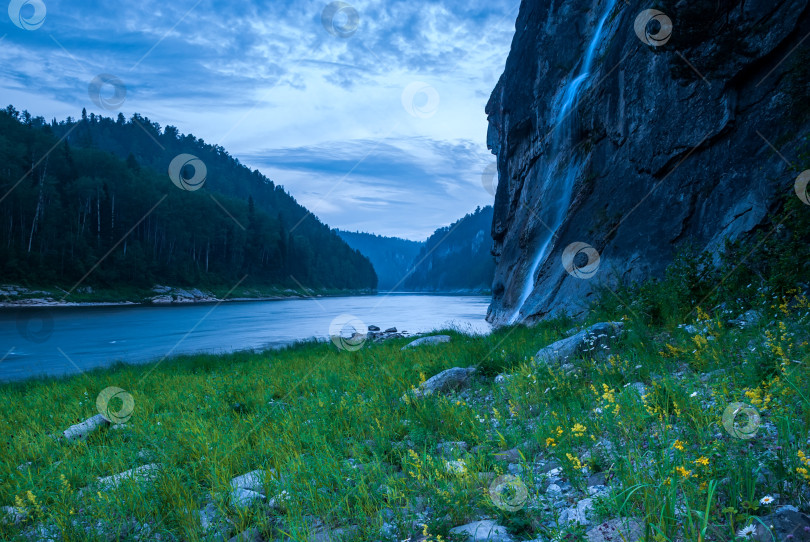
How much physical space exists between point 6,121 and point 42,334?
8166 centimetres

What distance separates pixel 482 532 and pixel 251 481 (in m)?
2.36

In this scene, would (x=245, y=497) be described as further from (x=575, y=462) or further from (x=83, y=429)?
(x=83, y=429)

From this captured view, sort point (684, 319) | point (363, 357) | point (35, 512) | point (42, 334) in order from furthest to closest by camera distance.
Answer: point (42, 334)
point (363, 357)
point (684, 319)
point (35, 512)

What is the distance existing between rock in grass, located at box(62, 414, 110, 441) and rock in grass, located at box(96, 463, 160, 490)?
2308mm

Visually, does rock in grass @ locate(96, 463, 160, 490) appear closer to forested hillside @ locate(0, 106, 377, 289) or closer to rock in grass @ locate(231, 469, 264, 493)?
rock in grass @ locate(231, 469, 264, 493)

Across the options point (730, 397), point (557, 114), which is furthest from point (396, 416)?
point (557, 114)

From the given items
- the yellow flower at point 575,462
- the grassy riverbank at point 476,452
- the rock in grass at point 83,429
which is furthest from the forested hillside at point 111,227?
the yellow flower at point 575,462

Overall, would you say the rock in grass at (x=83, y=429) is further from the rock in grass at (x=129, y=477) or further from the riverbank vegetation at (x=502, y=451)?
the rock in grass at (x=129, y=477)

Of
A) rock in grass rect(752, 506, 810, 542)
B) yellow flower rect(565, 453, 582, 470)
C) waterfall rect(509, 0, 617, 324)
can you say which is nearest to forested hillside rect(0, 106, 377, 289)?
waterfall rect(509, 0, 617, 324)

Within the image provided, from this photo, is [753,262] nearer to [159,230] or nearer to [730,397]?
[730,397]

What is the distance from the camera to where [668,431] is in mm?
3488

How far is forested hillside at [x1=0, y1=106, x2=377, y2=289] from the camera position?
65562mm

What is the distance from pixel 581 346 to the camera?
6.88 metres

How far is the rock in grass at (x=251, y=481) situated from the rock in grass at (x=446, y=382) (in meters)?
2.78
